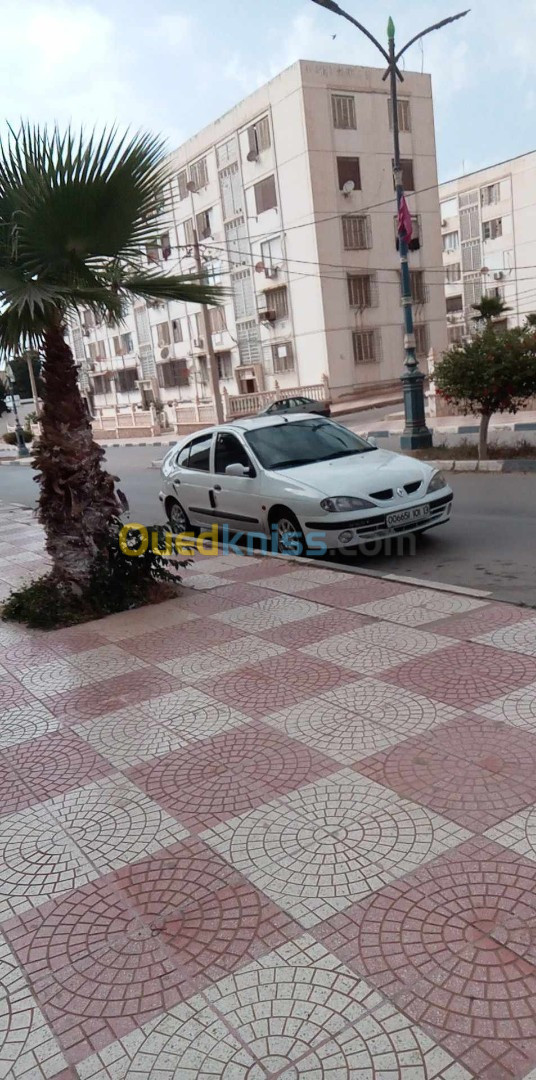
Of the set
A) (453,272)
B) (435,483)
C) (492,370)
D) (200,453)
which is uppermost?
(453,272)

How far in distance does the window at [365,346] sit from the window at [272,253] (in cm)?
519

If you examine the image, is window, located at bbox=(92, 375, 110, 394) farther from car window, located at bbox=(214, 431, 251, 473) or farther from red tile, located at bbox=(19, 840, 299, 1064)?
red tile, located at bbox=(19, 840, 299, 1064)

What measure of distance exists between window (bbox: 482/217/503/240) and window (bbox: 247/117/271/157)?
21083 mm

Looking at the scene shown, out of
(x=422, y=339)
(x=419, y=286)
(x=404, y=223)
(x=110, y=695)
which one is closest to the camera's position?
(x=110, y=695)

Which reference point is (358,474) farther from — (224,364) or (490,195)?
(490,195)

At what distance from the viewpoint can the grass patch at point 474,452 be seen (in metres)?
13.8

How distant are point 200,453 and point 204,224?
1508 inches

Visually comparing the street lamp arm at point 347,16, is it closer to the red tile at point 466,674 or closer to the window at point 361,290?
the red tile at point 466,674

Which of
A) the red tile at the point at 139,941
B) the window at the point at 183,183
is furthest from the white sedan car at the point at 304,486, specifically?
the window at the point at 183,183

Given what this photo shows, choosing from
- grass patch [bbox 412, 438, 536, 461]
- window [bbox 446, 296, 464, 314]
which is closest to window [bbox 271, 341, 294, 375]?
window [bbox 446, 296, 464, 314]

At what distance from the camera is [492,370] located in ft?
39.4

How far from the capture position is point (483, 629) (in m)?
5.36

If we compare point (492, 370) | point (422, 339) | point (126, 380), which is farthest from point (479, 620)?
point (126, 380)

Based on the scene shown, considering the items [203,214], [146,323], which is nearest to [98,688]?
[203,214]
